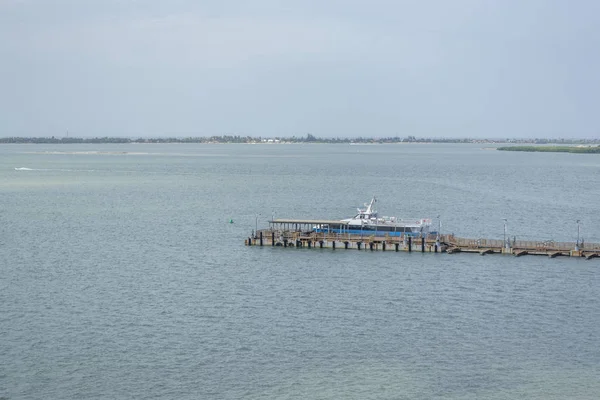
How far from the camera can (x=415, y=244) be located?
5944 centimetres

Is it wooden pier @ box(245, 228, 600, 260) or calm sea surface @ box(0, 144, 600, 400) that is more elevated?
wooden pier @ box(245, 228, 600, 260)

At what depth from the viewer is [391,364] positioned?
32.9 m

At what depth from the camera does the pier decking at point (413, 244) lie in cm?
5625

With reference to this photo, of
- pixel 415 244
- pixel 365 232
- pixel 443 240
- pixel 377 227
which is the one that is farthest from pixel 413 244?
pixel 365 232

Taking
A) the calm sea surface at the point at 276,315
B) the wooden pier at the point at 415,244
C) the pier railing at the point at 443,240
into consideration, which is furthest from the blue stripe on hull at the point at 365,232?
the calm sea surface at the point at 276,315

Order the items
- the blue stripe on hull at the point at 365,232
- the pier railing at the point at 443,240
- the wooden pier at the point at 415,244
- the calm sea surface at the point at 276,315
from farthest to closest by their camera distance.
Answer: the blue stripe on hull at the point at 365,232 < the pier railing at the point at 443,240 < the wooden pier at the point at 415,244 < the calm sea surface at the point at 276,315

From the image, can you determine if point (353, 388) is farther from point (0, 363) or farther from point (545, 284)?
point (545, 284)

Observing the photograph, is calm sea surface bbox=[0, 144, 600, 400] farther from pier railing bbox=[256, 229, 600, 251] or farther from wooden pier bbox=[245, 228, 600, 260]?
pier railing bbox=[256, 229, 600, 251]

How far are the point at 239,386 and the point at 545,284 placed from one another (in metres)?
24.1

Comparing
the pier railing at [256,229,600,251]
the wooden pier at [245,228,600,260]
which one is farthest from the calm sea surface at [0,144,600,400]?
Result: the pier railing at [256,229,600,251]

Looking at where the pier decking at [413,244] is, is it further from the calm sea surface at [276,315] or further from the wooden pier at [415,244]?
the calm sea surface at [276,315]

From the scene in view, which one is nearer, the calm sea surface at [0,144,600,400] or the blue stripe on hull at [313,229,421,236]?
the calm sea surface at [0,144,600,400]

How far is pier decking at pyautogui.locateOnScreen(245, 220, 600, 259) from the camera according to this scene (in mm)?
56250

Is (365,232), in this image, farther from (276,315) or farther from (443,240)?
(276,315)
